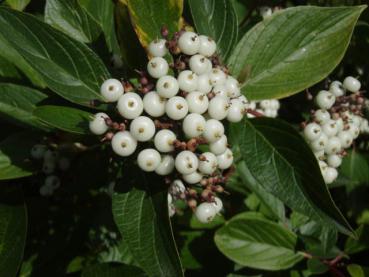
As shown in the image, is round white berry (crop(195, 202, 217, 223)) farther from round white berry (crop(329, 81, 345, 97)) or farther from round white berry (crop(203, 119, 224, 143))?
round white berry (crop(329, 81, 345, 97))

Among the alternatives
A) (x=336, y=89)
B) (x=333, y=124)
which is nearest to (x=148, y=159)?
(x=333, y=124)

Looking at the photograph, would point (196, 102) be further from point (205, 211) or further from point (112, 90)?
point (205, 211)

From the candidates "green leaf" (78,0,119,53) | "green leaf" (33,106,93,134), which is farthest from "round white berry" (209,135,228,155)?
"green leaf" (78,0,119,53)

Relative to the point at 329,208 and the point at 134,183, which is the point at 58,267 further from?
the point at 329,208

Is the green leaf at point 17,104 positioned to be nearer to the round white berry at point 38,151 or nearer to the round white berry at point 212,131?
the round white berry at point 38,151

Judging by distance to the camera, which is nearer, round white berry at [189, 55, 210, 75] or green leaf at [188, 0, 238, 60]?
round white berry at [189, 55, 210, 75]

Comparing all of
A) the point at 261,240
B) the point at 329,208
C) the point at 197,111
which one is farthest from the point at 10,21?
the point at 261,240
